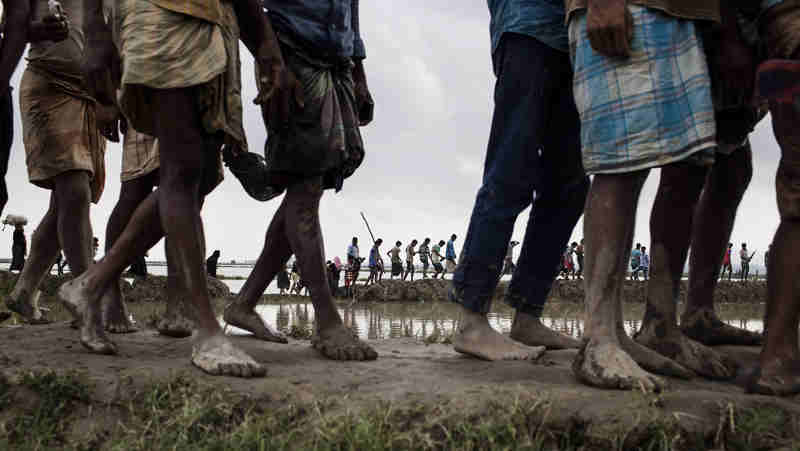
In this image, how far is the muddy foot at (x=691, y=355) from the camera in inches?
92.4

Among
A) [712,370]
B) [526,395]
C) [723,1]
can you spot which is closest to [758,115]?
[723,1]

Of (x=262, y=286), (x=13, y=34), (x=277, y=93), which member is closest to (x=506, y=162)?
(x=277, y=93)

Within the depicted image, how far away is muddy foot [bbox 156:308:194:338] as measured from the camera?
10.8ft

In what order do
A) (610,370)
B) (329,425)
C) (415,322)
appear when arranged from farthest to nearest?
(415,322)
(610,370)
(329,425)

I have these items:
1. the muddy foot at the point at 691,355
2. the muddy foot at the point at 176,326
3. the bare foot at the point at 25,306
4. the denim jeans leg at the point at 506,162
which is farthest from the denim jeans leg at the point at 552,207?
the bare foot at the point at 25,306

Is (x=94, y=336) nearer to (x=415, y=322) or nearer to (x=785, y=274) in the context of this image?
(x=785, y=274)

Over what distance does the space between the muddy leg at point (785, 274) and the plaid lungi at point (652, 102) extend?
0.26 m

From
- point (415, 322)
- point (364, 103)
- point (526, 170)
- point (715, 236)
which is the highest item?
point (364, 103)

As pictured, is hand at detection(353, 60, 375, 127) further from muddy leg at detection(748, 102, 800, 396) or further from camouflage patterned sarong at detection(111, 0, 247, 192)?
muddy leg at detection(748, 102, 800, 396)

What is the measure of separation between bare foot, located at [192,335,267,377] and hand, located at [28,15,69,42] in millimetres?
1671

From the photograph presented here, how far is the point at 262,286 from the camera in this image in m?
3.31

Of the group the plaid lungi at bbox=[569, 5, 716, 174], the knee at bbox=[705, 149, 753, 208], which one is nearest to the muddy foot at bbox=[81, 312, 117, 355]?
the plaid lungi at bbox=[569, 5, 716, 174]

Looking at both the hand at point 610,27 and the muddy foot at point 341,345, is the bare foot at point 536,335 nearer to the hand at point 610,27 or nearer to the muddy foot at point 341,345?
the muddy foot at point 341,345

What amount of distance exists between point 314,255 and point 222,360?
0.75 metres
